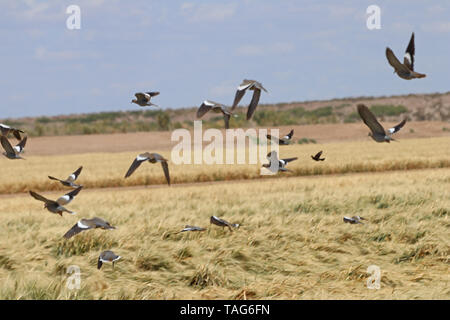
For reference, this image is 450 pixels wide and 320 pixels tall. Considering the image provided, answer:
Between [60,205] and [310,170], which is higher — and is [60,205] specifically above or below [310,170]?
above

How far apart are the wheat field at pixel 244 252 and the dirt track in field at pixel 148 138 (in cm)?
3225

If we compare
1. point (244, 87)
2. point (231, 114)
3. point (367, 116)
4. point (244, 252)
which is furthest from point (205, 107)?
point (244, 252)

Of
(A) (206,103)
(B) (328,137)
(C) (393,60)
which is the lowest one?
(B) (328,137)

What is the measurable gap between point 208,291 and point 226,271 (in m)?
1.16

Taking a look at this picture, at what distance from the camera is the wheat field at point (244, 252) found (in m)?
6.96

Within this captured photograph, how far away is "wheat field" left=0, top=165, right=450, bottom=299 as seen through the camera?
696 centimetres

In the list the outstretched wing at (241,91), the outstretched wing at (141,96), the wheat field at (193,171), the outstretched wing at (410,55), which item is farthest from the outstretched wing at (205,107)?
the wheat field at (193,171)

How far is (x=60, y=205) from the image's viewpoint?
621 centimetres

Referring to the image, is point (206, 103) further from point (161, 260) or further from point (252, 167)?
point (252, 167)

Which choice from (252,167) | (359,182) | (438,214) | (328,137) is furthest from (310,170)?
(328,137)

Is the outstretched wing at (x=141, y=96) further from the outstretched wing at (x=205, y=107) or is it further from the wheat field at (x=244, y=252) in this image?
the wheat field at (x=244, y=252)

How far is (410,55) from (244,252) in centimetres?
367

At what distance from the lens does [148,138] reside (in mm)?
48344

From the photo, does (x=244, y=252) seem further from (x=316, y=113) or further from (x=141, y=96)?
(x=316, y=113)
